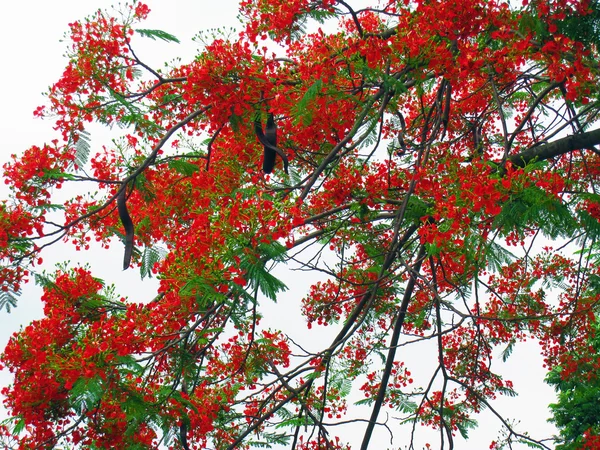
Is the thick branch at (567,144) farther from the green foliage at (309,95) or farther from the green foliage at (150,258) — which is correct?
the green foliage at (150,258)

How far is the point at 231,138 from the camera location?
4.68m

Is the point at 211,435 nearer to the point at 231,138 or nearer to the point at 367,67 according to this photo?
the point at 231,138

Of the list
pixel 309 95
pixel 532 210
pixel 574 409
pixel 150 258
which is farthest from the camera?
pixel 574 409

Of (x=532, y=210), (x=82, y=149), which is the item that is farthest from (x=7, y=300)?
(x=532, y=210)

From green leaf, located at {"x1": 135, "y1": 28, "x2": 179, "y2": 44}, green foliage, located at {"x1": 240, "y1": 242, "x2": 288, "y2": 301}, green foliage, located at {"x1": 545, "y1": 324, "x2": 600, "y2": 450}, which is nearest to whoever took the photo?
→ green foliage, located at {"x1": 240, "y1": 242, "x2": 288, "y2": 301}

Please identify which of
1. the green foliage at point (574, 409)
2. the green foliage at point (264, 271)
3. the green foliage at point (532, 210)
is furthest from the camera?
the green foliage at point (574, 409)

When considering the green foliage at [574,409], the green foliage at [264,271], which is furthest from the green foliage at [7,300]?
the green foliage at [574,409]

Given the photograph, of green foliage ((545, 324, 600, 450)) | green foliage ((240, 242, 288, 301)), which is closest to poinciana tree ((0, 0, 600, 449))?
green foliage ((240, 242, 288, 301))

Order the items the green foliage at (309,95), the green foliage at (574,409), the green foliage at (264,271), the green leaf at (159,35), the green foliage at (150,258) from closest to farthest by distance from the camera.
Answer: the green foliage at (264,271) < the green foliage at (309,95) < the green leaf at (159,35) < the green foliage at (150,258) < the green foliage at (574,409)

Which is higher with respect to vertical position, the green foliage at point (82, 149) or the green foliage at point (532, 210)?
the green foliage at point (82, 149)

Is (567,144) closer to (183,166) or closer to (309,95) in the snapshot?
(309,95)

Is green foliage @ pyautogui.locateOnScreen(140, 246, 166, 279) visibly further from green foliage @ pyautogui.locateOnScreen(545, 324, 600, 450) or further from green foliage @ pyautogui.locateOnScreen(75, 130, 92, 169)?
green foliage @ pyautogui.locateOnScreen(545, 324, 600, 450)

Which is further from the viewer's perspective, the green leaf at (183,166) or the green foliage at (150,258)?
the green foliage at (150,258)

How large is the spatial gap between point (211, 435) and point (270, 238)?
9.51 ft
